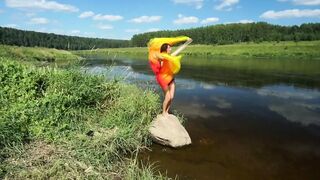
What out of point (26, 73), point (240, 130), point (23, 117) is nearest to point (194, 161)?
point (240, 130)

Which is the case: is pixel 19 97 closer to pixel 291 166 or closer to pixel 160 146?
pixel 160 146

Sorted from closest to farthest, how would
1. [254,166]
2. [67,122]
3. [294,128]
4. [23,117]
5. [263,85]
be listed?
[254,166]
[23,117]
[67,122]
[294,128]
[263,85]

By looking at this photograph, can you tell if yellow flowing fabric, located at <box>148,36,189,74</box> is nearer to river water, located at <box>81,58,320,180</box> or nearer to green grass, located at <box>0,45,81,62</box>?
river water, located at <box>81,58,320,180</box>

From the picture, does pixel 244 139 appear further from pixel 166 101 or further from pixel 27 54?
pixel 27 54

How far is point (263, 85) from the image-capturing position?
23047 mm

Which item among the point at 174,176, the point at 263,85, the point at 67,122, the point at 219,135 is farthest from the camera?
the point at 263,85

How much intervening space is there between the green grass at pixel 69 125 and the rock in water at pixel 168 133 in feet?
0.93

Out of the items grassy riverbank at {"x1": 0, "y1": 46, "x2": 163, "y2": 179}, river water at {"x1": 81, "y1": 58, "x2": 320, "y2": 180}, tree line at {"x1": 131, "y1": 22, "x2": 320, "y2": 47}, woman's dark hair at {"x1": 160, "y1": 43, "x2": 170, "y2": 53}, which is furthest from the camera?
tree line at {"x1": 131, "y1": 22, "x2": 320, "y2": 47}

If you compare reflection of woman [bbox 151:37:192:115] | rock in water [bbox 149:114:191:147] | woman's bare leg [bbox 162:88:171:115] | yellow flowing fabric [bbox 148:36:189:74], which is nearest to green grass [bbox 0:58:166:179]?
rock in water [bbox 149:114:191:147]

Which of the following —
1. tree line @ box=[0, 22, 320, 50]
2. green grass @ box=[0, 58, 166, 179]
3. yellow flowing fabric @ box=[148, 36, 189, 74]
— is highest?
tree line @ box=[0, 22, 320, 50]

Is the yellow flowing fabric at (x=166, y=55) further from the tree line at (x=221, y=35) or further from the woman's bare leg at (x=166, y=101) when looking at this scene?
the tree line at (x=221, y=35)

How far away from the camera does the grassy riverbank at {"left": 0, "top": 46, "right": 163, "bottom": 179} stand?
7.07 m

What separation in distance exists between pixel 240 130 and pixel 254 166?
3.16m

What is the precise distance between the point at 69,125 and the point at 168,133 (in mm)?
2633
